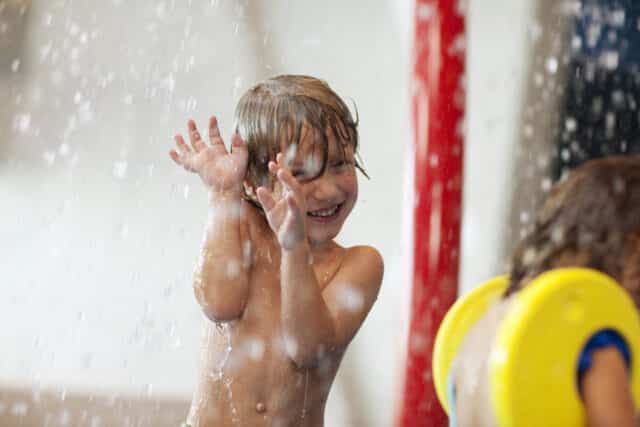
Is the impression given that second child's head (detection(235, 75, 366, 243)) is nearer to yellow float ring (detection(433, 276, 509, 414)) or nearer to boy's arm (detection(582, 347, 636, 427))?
yellow float ring (detection(433, 276, 509, 414))

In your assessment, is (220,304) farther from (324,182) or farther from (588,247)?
(588,247)

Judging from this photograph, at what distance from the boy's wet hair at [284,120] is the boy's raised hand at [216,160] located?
0.8 inches

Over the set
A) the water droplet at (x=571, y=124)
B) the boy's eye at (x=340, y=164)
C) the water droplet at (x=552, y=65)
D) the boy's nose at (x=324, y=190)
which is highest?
the water droplet at (x=552, y=65)

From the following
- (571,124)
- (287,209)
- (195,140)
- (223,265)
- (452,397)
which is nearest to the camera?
(452,397)

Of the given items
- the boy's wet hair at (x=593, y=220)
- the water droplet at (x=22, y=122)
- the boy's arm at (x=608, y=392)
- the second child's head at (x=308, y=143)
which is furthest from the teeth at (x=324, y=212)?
the water droplet at (x=22, y=122)

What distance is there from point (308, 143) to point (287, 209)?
5.6 inches

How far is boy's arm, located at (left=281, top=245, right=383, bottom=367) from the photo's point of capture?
3.42 feet

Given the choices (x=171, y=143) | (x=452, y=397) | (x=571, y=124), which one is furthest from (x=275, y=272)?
(x=171, y=143)

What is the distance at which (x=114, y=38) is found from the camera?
2.15 meters

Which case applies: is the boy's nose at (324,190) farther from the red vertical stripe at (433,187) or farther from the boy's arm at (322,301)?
the red vertical stripe at (433,187)

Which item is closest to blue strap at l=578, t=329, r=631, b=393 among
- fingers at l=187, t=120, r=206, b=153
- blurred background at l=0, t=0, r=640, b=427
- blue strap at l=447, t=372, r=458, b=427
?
blue strap at l=447, t=372, r=458, b=427

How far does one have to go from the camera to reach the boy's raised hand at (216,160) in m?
1.15

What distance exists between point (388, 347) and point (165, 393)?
458 mm

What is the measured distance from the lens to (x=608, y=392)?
72 centimetres
